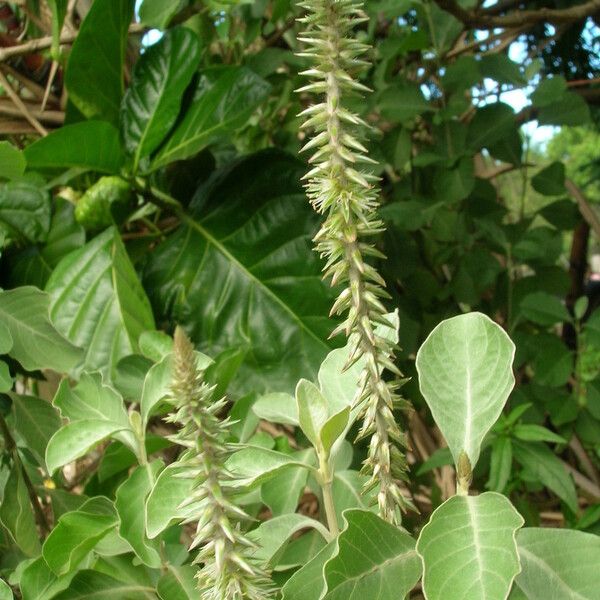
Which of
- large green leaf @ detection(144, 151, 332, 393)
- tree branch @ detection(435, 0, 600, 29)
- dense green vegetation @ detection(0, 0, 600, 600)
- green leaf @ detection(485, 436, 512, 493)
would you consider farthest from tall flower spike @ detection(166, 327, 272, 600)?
tree branch @ detection(435, 0, 600, 29)

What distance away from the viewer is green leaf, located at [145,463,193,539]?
32 cm

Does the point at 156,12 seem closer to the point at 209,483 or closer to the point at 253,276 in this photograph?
the point at 253,276

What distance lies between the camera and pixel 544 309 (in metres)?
0.90

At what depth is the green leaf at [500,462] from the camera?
Result: 2.31 feet

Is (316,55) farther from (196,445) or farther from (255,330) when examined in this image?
(255,330)

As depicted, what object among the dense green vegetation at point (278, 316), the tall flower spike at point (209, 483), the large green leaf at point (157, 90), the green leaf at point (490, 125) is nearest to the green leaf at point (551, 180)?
the dense green vegetation at point (278, 316)

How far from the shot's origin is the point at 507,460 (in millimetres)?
722

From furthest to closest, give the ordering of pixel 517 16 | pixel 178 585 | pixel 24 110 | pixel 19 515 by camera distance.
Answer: pixel 517 16
pixel 24 110
pixel 19 515
pixel 178 585

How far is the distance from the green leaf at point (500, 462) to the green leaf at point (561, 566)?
42 cm

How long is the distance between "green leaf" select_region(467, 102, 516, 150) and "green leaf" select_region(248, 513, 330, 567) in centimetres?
63

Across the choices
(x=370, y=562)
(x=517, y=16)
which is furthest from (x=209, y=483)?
(x=517, y=16)

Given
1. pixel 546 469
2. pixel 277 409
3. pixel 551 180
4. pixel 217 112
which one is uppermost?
pixel 217 112

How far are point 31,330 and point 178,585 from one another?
0.79ft

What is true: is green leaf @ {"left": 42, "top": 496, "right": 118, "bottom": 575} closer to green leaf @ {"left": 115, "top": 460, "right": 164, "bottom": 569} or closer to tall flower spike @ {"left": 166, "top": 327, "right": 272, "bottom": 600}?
green leaf @ {"left": 115, "top": 460, "right": 164, "bottom": 569}
